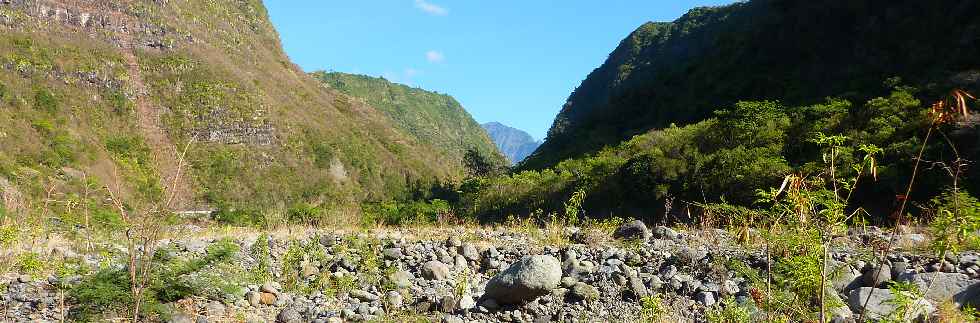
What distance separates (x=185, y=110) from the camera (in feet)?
238

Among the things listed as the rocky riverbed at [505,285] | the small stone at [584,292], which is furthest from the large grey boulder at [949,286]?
the small stone at [584,292]

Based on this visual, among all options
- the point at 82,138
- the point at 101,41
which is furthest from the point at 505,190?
the point at 101,41

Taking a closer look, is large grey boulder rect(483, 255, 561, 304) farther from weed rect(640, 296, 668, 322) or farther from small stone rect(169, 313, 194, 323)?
small stone rect(169, 313, 194, 323)

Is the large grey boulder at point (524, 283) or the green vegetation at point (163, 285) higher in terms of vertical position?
the green vegetation at point (163, 285)

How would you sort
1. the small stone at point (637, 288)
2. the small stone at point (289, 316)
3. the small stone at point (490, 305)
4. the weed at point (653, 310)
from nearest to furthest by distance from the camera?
the weed at point (653, 310)
the small stone at point (289, 316)
the small stone at point (490, 305)
the small stone at point (637, 288)

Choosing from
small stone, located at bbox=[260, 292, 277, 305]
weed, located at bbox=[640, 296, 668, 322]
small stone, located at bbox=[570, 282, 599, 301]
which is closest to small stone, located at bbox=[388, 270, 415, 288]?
small stone, located at bbox=[260, 292, 277, 305]

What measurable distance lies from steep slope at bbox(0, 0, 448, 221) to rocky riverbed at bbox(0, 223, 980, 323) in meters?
45.5

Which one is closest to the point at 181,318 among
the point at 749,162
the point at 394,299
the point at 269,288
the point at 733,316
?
the point at 269,288

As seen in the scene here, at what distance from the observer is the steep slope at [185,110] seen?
5653 cm

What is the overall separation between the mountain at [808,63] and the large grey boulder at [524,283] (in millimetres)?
18576

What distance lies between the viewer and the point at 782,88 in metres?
30.0

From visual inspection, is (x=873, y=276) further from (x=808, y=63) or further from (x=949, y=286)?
(x=808, y=63)

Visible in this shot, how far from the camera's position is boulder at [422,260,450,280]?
681 centimetres

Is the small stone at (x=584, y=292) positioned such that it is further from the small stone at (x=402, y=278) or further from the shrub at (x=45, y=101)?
the shrub at (x=45, y=101)
